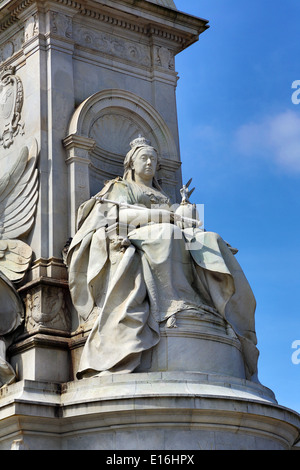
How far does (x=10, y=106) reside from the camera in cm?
2075

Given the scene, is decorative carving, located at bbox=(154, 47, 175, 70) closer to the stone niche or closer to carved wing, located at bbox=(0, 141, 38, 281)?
the stone niche

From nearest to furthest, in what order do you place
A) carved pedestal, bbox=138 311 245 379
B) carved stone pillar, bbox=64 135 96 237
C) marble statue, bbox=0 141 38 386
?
carved pedestal, bbox=138 311 245 379, marble statue, bbox=0 141 38 386, carved stone pillar, bbox=64 135 96 237

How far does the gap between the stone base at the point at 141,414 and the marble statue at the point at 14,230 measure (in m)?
1.67

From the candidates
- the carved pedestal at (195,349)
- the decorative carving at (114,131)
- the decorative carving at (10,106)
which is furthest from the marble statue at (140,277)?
the decorative carving at (10,106)

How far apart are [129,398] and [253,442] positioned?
210cm

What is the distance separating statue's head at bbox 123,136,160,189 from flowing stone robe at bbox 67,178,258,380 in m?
0.66

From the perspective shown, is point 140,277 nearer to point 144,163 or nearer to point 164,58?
point 144,163

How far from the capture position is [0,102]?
21.1 m

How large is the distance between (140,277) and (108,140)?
3873mm

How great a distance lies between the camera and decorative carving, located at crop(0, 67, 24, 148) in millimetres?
20578

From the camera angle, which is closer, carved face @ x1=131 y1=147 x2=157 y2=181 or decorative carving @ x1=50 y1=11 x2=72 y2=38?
carved face @ x1=131 y1=147 x2=157 y2=181

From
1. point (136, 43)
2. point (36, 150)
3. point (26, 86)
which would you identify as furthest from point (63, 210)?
point (136, 43)

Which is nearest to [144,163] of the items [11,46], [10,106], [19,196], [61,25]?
[19,196]

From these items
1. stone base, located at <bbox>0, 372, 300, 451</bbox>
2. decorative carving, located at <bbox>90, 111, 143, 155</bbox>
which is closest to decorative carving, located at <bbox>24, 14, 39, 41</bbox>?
decorative carving, located at <bbox>90, 111, 143, 155</bbox>
